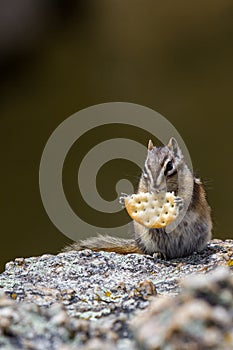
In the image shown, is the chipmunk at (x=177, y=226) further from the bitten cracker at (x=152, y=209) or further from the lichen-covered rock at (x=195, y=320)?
the lichen-covered rock at (x=195, y=320)

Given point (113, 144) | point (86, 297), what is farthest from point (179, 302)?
point (113, 144)

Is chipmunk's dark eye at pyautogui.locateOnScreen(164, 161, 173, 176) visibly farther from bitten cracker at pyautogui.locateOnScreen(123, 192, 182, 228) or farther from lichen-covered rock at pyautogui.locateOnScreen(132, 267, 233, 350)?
lichen-covered rock at pyautogui.locateOnScreen(132, 267, 233, 350)

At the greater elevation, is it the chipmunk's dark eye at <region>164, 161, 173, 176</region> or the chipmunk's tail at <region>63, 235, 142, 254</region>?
the chipmunk's dark eye at <region>164, 161, 173, 176</region>

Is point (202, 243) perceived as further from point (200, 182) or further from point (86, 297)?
point (86, 297)

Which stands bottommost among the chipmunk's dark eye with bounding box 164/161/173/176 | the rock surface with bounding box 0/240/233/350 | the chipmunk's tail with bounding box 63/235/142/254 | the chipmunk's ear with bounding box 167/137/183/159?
the chipmunk's tail with bounding box 63/235/142/254

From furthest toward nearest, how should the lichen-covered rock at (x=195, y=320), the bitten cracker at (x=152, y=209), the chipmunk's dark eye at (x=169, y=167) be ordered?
the chipmunk's dark eye at (x=169, y=167)
the bitten cracker at (x=152, y=209)
the lichen-covered rock at (x=195, y=320)

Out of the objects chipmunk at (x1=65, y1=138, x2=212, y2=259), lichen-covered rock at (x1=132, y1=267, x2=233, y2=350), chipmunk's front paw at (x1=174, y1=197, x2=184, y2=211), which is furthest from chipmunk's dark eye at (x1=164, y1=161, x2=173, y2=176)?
lichen-covered rock at (x1=132, y1=267, x2=233, y2=350)

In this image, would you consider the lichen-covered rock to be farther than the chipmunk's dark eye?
No

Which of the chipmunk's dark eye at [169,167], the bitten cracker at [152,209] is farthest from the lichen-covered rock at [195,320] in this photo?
the chipmunk's dark eye at [169,167]
